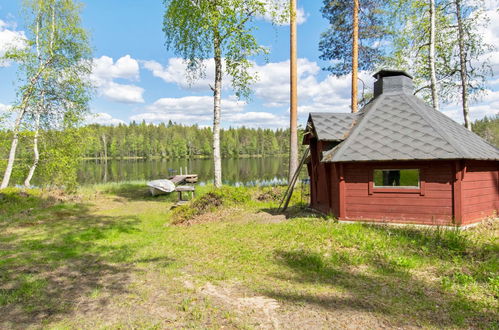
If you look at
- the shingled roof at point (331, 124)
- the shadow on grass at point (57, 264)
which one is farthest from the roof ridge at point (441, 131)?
the shadow on grass at point (57, 264)

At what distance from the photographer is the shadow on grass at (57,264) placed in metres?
4.91

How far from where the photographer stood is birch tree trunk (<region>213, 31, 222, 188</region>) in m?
15.2

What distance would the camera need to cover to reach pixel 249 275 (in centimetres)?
640

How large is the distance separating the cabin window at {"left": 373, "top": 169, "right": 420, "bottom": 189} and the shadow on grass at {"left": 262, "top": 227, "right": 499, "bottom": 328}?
1927 mm

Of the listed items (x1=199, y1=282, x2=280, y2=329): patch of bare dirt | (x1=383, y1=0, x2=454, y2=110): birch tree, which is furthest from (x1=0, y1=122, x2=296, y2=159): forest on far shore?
(x1=199, y1=282, x2=280, y2=329): patch of bare dirt

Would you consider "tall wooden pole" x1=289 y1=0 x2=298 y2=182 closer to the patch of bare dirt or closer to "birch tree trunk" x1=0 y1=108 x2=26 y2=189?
the patch of bare dirt

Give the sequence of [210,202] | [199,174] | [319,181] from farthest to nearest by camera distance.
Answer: [199,174]
[210,202]
[319,181]

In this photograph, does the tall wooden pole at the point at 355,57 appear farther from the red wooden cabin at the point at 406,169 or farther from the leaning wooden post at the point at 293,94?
the red wooden cabin at the point at 406,169

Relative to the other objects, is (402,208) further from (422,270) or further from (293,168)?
(293,168)

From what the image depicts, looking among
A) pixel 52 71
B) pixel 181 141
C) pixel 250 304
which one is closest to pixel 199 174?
pixel 52 71

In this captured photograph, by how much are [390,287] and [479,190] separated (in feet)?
22.1

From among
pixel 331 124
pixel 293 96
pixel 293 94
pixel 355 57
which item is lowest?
pixel 331 124

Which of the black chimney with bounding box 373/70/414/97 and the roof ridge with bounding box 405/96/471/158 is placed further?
the black chimney with bounding box 373/70/414/97

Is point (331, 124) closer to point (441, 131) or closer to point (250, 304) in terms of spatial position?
point (441, 131)
